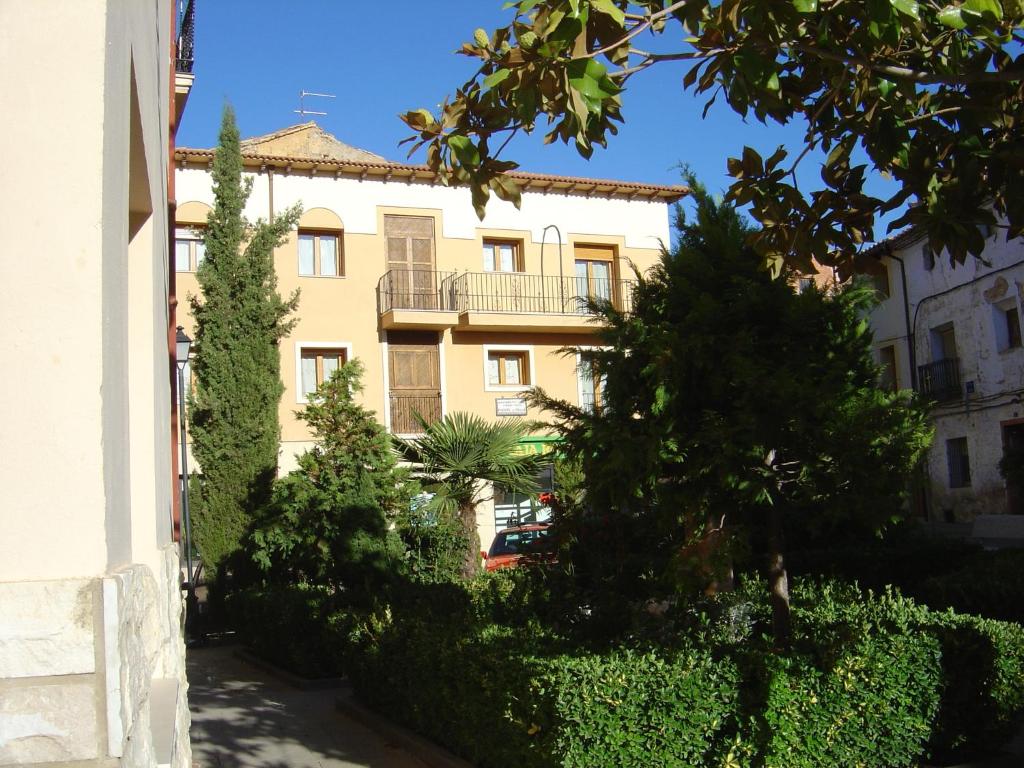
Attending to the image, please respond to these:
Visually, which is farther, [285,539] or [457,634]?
[285,539]

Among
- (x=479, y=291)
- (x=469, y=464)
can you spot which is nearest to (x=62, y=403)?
(x=469, y=464)

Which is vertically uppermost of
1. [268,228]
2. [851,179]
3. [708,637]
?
[268,228]

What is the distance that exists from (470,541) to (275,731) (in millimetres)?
5102

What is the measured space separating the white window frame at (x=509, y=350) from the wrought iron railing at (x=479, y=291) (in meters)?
1.00

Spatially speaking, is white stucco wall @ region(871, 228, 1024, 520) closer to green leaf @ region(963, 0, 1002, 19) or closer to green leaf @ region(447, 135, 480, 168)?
green leaf @ region(963, 0, 1002, 19)

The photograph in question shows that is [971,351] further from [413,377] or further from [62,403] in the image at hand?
[62,403]

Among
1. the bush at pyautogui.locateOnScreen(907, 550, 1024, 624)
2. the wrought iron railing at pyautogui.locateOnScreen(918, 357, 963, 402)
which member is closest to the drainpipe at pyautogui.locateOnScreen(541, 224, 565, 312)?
the wrought iron railing at pyautogui.locateOnScreen(918, 357, 963, 402)

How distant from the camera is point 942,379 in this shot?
96.7ft

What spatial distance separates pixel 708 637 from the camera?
7.61m

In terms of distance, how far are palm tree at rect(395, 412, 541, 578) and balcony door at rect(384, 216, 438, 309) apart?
992 centimetres

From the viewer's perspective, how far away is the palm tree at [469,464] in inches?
533

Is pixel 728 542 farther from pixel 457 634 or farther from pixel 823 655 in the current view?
pixel 457 634

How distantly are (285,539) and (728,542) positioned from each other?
9.03 m

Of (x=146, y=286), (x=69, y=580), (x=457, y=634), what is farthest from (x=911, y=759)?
(x=69, y=580)
